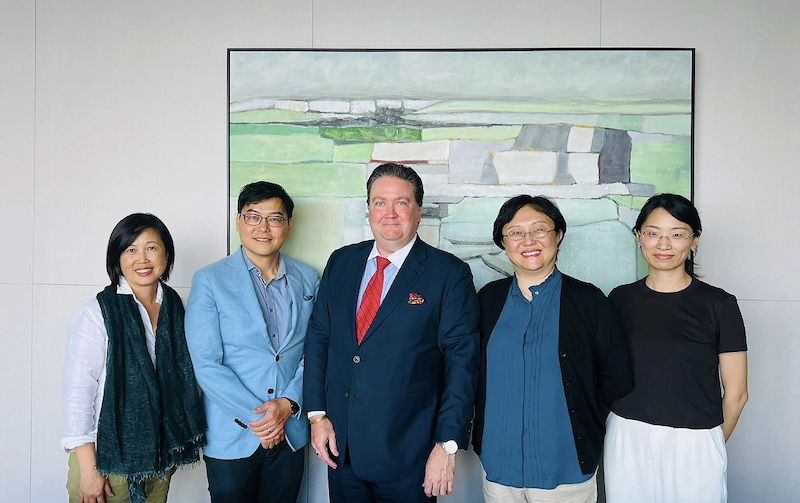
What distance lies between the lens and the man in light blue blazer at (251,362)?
7.18 ft

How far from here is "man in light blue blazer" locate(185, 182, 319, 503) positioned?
2.19 metres

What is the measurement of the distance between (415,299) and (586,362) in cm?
72

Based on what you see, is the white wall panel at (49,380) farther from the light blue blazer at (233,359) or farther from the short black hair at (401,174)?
the short black hair at (401,174)

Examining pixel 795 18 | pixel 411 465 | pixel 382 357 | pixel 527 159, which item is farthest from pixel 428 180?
pixel 795 18

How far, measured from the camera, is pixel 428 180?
286cm

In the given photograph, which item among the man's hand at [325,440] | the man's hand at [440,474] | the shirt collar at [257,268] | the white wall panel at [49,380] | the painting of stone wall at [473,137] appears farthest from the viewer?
the white wall panel at [49,380]

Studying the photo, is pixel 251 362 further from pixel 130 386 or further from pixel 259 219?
pixel 259 219

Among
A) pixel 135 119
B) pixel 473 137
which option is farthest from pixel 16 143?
pixel 473 137

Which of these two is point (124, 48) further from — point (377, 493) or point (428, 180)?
point (377, 493)

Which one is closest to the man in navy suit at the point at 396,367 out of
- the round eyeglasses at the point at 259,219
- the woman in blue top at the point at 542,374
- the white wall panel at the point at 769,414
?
the woman in blue top at the point at 542,374

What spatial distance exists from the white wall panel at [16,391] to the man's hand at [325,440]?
196 centimetres

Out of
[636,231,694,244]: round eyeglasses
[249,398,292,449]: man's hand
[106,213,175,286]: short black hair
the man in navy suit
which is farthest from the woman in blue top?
[106,213,175,286]: short black hair

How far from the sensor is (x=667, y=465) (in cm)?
211

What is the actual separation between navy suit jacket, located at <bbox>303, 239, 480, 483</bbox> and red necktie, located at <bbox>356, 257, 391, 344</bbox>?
33mm
